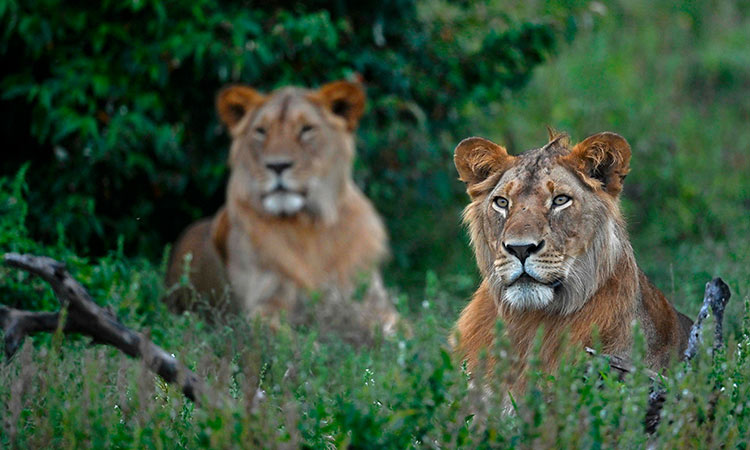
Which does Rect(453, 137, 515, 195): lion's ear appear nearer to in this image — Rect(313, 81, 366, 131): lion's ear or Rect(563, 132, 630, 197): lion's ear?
Rect(563, 132, 630, 197): lion's ear

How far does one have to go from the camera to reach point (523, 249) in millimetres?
3342

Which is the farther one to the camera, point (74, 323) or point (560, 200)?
point (560, 200)

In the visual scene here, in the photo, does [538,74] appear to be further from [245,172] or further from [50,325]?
[50,325]

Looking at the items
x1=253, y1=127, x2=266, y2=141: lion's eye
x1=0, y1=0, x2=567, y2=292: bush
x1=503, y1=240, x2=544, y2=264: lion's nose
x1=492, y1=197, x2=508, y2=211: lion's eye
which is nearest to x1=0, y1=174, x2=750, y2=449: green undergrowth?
x1=503, y1=240, x2=544, y2=264: lion's nose

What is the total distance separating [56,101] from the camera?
256 inches

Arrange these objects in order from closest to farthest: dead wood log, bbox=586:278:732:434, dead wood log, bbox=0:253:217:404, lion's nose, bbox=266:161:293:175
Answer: dead wood log, bbox=0:253:217:404 < dead wood log, bbox=586:278:732:434 < lion's nose, bbox=266:161:293:175

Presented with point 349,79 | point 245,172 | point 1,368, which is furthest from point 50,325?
point 349,79

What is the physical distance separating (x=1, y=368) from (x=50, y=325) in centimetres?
29

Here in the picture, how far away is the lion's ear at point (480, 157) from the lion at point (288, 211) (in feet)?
7.92

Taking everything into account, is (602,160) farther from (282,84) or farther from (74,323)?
(282,84)

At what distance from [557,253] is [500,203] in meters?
0.27

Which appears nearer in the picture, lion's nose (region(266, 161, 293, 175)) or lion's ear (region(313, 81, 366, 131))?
lion's nose (region(266, 161, 293, 175))

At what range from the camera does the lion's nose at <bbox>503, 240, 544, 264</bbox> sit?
3.33 meters

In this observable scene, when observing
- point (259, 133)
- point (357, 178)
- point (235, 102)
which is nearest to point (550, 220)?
point (259, 133)
